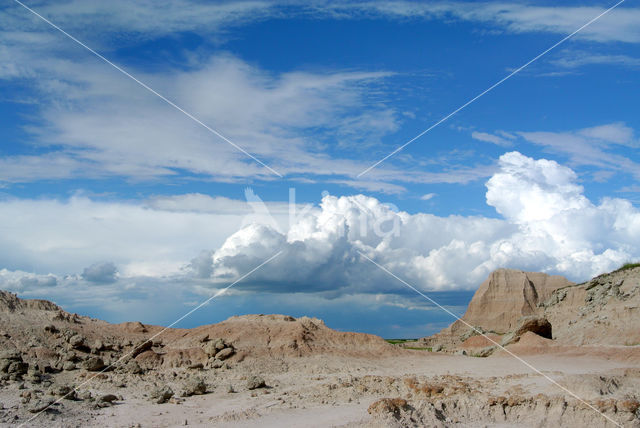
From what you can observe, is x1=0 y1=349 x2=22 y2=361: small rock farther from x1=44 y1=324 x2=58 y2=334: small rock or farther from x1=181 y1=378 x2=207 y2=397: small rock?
x1=181 y1=378 x2=207 y2=397: small rock

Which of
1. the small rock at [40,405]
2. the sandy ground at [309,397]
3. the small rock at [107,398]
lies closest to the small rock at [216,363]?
the sandy ground at [309,397]

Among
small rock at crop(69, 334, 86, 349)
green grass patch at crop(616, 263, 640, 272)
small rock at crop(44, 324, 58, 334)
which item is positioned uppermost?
green grass patch at crop(616, 263, 640, 272)

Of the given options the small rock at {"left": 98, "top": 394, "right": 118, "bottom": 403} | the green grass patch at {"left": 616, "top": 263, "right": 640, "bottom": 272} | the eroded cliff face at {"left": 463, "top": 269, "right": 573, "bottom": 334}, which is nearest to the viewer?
the small rock at {"left": 98, "top": 394, "right": 118, "bottom": 403}

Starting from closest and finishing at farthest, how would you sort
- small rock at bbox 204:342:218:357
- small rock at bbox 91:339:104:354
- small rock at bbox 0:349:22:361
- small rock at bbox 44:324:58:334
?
small rock at bbox 0:349:22:361, small rock at bbox 91:339:104:354, small rock at bbox 44:324:58:334, small rock at bbox 204:342:218:357

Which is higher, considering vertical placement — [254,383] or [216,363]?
[216,363]

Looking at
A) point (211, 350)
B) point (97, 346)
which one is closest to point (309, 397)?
point (211, 350)

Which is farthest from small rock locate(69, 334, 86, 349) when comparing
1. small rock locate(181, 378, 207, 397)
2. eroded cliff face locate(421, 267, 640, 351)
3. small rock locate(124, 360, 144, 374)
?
eroded cliff face locate(421, 267, 640, 351)

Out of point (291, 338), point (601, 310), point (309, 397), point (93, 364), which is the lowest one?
point (309, 397)

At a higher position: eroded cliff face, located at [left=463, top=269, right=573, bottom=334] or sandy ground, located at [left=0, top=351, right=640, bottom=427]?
eroded cliff face, located at [left=463, top=269, right=573, bottom=334]

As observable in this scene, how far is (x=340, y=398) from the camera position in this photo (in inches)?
707

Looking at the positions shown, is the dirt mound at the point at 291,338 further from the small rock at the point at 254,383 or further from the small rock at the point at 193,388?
the small rock at the point at 193,388

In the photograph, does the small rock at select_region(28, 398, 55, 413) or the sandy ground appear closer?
the sandy ground

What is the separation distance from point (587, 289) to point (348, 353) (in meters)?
28.6

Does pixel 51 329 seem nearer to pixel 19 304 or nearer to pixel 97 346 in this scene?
pixel 97 346
